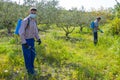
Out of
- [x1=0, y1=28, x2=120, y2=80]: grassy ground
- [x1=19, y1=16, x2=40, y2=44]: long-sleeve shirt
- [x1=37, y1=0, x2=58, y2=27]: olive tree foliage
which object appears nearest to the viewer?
[x1=19, y1=16, x2=40, y2=44]: long-sleeve shirt

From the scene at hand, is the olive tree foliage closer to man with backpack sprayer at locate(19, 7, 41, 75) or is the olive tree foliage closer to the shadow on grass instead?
the shadow on grass

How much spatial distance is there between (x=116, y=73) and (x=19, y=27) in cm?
301

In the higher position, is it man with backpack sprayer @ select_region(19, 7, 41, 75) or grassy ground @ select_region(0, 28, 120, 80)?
man with backpack sprayer @ select_region(19, 7, 41, 75)

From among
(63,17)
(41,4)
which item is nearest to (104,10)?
(41,4)

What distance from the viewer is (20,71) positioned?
24.5ft

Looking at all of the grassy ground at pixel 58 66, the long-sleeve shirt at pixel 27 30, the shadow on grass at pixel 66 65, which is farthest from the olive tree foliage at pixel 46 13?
the long-sleeve shirt at pixel 27 30

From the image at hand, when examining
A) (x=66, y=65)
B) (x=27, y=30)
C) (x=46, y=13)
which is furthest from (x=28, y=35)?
(x=46, y=13)

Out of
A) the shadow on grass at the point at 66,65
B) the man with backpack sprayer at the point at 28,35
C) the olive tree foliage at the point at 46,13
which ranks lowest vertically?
the shadow on grass at the point at 66,65

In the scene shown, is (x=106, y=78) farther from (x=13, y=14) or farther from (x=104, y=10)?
(x=104, y=10)

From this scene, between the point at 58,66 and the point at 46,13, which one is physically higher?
Result: the point at 46,13

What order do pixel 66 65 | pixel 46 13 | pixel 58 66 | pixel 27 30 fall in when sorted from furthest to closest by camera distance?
1. pixel 46 13
2. pixel 66 65
3. pixel 58 66
4. pixel 27 30

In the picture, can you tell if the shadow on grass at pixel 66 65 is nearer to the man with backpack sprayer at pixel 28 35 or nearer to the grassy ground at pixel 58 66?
the grassy ground at pixel 58 66

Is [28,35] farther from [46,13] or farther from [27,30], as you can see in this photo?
[46,13]

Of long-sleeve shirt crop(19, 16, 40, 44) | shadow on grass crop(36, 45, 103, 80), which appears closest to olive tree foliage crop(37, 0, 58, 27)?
shadow on grass crop(36, 45, 103, 80)
